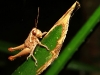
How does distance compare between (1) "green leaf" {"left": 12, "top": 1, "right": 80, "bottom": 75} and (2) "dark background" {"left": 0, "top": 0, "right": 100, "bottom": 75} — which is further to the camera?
(2) "dark background" {"left": 0, "top": 0, "right": 100, "bottom": 75}

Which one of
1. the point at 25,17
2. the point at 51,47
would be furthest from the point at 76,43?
the point at 25,17

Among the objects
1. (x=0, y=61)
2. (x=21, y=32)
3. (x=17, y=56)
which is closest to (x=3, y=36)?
(x=21, y=32)

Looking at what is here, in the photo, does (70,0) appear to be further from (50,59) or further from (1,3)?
(50,59)

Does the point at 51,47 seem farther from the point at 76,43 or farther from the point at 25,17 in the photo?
the point at 25,17

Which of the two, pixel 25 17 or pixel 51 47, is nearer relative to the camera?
pixel 51 47

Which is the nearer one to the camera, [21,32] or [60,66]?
[60,66]

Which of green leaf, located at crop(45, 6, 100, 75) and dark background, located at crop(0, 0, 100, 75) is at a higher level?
dark background, located at crop(0, 0, 100, 75)

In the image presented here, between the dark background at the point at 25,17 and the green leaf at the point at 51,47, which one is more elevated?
the dark background at the point at 25,17

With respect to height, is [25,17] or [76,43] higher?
[25,17]
